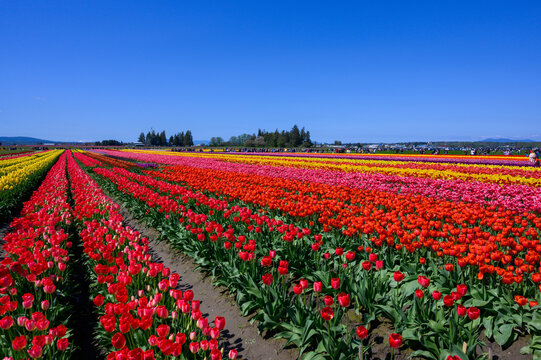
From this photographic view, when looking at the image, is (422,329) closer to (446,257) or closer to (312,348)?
(312,348)

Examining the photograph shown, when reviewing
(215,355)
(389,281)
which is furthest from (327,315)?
(389,281)

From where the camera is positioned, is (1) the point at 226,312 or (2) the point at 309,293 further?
(2) the point at 309,293

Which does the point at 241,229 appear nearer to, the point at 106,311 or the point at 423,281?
the point at 106,311

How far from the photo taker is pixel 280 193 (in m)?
9.23

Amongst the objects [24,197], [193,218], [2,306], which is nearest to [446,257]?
[193,218]

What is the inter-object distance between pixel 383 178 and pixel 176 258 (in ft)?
38.8

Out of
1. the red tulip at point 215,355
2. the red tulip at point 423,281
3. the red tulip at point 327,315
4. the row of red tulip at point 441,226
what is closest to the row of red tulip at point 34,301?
the red tulip at point 215,355

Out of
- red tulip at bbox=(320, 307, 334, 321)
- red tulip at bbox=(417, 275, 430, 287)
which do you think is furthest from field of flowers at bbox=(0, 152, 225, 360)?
red tulip at bbox=(417, 275, 430, 287)

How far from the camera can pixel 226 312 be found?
4.76 meters

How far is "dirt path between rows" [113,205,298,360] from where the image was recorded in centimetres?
379

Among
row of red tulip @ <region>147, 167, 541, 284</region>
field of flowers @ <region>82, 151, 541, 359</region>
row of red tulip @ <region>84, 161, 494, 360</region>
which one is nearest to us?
field of flowers @ <region>82, 151, 541, 359</region>

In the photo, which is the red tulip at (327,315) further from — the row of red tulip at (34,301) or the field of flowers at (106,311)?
the row of red tulip at (34,301)

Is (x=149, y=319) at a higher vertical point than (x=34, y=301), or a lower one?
higher

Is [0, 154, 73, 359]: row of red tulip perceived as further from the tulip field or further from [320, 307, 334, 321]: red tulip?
[320, 307, 334, 321]: red tulip
